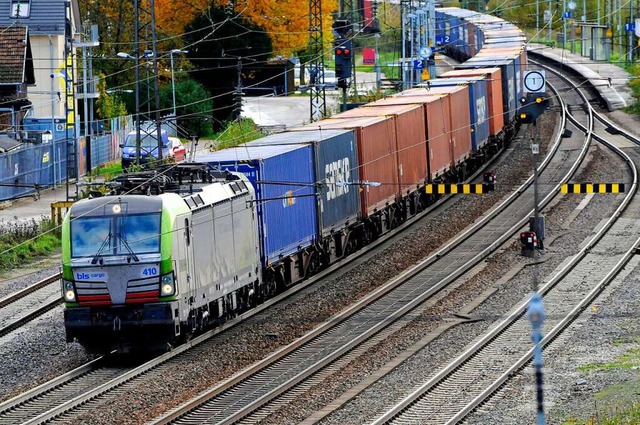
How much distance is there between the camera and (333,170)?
A: 3142cm

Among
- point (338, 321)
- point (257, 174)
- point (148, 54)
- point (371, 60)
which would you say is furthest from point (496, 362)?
point (371, 60)

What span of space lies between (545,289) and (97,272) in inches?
441

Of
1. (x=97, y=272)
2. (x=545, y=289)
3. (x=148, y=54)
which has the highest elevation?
(x=148, y=54)

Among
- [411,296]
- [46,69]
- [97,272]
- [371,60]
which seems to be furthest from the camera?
[371,60]

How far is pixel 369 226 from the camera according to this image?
35.8 meters

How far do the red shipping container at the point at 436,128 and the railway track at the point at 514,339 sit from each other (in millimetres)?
5514

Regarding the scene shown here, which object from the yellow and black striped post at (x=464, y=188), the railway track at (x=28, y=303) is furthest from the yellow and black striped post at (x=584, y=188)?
the railway track at (x=28, y=303)

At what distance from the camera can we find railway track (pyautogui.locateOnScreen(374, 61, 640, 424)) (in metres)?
19.4

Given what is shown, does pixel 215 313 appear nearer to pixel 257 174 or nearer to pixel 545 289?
pixel 257 174

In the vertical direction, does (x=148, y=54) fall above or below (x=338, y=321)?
above

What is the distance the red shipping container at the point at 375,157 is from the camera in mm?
33844

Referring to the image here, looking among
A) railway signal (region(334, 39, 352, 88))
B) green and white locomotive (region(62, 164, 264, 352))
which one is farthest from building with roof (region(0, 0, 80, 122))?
green and white locomotive (region(62, 164, 264, 352))

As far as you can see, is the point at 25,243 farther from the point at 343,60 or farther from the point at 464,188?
the point at 343,60

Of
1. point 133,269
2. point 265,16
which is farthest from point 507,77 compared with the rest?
point 133,269
